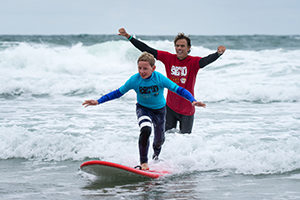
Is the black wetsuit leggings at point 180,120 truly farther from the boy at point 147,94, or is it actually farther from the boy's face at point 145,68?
the boy's face at point 145,68

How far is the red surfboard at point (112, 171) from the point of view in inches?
189

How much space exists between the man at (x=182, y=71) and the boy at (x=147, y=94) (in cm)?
53

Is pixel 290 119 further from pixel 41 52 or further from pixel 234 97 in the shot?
pixel 41 52

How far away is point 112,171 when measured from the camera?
490cm

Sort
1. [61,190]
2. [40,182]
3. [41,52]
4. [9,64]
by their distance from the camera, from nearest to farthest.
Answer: [61,190]
[40,182]
[9,64]
[41,52]

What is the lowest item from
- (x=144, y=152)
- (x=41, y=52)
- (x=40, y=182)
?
(x=40, y=182)

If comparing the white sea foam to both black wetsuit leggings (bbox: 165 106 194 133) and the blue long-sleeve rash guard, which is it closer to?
black wetsuit leggings (bbox: 165 106 194 133)

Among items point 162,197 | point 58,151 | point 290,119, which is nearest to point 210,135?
point 290,119

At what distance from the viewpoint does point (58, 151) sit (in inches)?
256

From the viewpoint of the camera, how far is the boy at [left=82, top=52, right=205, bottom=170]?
481 centimetres

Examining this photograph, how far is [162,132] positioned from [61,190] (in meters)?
1.44

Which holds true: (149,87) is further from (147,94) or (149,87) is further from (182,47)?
(182,47)

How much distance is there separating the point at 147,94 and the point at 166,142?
5.51ft

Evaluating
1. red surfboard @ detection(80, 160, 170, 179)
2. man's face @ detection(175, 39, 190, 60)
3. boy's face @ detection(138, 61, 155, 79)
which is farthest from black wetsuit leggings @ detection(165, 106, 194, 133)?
boy's face @ detection(138, 61, 155, 79)
